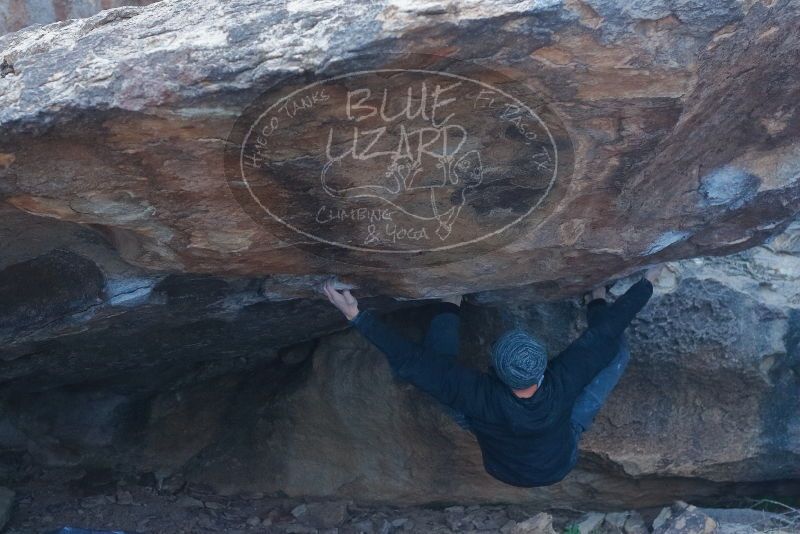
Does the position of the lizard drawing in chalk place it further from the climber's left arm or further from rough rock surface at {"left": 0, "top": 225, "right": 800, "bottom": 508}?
rough rock surface at {"left": 0, "top": 225, "right": 800, "bottom": 508}

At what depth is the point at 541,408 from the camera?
2703mm

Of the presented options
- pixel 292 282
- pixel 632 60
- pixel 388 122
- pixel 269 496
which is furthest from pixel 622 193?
pixel 269 496

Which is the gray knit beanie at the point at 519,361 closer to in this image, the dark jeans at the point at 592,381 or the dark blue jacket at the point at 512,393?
the dark blue jacket at the point at 512,393

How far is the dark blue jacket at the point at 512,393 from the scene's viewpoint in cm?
268

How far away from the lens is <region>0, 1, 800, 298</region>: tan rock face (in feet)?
6.16

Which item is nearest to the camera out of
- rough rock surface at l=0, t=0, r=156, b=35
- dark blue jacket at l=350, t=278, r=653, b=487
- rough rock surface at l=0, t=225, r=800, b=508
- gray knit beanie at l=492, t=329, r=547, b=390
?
gray knit beanie at l=492, t=329, r=547, b=390

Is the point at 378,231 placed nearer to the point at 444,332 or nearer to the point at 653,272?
the point at 444,332

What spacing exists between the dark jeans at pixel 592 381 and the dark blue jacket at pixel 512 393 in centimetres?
9

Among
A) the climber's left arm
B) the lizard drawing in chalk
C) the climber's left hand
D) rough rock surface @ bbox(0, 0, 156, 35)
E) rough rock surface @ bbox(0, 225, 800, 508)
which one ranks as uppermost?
rough rock surface @ bbox(0, 0, 156, 35)

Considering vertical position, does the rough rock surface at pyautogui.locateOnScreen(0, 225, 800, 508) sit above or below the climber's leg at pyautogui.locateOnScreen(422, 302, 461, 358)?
below

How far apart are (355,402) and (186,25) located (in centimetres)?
183

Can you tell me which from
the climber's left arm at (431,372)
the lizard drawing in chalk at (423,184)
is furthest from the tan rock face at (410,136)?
the climber's left arm at (431,372)

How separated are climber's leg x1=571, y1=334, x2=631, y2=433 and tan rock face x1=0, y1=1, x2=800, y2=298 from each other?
1.74 feet

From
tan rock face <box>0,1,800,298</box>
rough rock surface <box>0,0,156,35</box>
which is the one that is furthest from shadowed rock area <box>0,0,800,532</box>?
rough rock surface <box>0,0,156,35</box>
